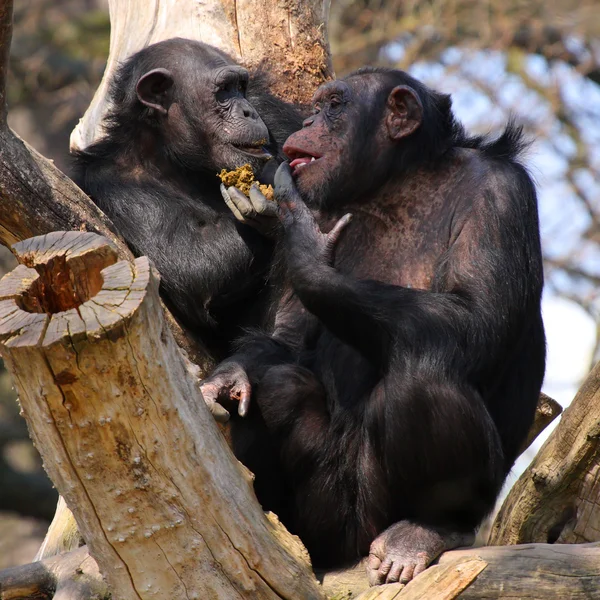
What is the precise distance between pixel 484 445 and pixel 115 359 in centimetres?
169

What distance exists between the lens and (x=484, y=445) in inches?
146

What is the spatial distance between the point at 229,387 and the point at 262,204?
33.1 inches

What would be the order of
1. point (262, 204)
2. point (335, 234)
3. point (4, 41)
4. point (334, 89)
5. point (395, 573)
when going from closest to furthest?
point (395, 573), point (4, 41), point (335, 234), point (262, 204), point (334, 89)

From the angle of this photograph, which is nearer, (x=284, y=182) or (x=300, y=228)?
(x=300, y=228)

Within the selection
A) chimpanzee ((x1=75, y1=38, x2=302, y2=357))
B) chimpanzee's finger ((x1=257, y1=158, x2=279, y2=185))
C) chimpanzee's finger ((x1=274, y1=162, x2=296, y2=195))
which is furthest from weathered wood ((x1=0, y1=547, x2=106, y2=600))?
chimpanzee's finger ((x1=257, y1=158, x2=279, y2=185))

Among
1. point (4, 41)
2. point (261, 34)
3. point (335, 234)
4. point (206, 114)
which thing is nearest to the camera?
point (4, 41)

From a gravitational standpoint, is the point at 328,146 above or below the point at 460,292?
above

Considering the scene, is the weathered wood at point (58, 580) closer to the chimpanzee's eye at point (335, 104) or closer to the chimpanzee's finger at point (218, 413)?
the chimpanzee's finger at point (218, 413)

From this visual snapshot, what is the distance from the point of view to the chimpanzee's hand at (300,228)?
12.7 ft

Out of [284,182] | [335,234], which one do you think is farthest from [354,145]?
[335,234]

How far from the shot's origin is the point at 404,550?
357 centimetres

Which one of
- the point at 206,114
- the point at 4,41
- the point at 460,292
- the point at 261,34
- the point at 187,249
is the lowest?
the point at 187,249

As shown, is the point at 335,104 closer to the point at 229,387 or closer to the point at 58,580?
the point at 229,387

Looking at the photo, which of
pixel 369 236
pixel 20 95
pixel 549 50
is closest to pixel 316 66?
pixel 369 236
